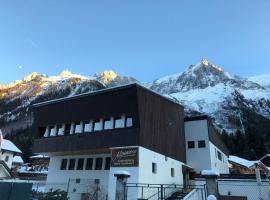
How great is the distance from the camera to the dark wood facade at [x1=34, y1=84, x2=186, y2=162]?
27734mm

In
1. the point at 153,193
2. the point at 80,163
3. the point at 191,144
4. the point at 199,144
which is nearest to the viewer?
the point at 153,193

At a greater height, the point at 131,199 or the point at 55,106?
the point at 55,106

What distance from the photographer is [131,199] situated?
25.1m

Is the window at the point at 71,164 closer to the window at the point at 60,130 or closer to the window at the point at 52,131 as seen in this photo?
the window at the point at 60,130

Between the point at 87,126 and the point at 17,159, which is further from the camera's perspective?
the point at 17,159

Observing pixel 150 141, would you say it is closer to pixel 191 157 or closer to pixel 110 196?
pixel 110 196

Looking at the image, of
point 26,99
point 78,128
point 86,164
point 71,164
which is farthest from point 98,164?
point 26,99

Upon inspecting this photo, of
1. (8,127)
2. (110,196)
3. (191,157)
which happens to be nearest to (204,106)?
(8,127)

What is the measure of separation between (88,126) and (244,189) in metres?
16.7

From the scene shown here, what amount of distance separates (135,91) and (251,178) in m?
14.0

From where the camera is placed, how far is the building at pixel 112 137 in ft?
89.2

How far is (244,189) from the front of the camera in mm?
27266

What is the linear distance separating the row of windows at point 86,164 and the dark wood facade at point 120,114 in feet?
8.45

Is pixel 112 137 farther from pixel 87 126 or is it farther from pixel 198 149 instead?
pixel 198 149
